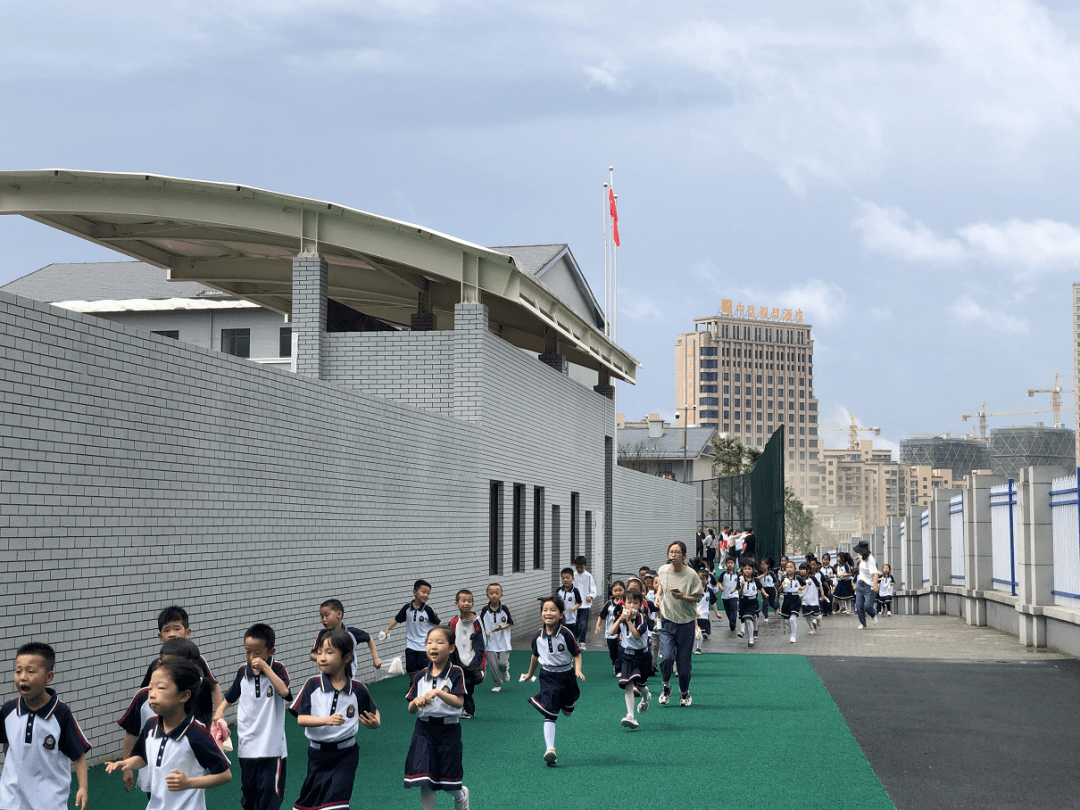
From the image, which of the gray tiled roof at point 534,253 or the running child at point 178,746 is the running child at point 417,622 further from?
the gray tiled roof at point 534,253

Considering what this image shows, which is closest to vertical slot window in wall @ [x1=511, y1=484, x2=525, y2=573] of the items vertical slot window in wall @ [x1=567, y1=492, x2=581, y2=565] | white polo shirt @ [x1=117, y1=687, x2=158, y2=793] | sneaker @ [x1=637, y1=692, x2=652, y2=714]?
vertical slot window in wall @ [x1=567, y1=492, x2=581, y2=565]

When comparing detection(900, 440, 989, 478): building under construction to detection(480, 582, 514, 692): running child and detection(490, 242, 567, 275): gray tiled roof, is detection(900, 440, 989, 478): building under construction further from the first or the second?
detection(480, 582, 514, 692): running child

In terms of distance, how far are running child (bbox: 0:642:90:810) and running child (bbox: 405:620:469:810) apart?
2.42 m

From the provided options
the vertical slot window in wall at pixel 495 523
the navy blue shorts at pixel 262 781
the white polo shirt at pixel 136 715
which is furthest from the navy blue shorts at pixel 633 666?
the vertical slot window in wall at pixel 495 523

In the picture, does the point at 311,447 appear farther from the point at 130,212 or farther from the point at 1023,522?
the point at 1023,522

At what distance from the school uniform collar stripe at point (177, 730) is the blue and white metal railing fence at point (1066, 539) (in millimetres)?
15446

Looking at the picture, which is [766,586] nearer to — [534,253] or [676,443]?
[534,253]

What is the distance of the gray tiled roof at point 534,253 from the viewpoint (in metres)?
39.3

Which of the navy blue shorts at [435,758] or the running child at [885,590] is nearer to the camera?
the navy blue shorts at [435,758]

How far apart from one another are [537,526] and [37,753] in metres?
19.5

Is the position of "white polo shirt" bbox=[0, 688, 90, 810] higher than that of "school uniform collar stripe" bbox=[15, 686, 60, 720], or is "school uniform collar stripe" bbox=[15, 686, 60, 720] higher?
"school uniform collar stripe" bbox=[15, 686, 60, 720]

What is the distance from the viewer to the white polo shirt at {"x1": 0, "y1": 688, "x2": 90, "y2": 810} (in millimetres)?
5719

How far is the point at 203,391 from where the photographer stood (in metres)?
11.7

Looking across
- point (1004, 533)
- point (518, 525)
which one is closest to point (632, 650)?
point (518, 525)
